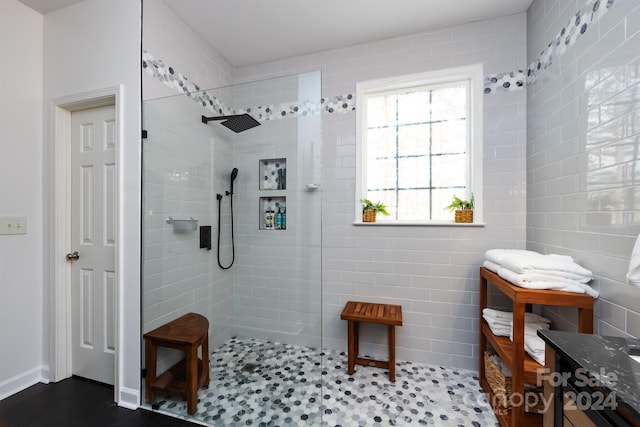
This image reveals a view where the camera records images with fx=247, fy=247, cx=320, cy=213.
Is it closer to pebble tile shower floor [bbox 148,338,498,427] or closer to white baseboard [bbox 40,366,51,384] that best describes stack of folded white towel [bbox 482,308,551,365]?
pebble tile shower floor [bbox 148,338,498,427]

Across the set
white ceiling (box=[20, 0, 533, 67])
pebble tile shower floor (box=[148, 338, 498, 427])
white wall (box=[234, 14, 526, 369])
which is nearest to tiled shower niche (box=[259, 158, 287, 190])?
white wall (box=[234, 14, 526, 369])

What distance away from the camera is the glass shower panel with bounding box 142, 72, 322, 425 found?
1.54 metres

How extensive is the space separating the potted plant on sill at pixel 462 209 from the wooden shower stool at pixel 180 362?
6.64 feet

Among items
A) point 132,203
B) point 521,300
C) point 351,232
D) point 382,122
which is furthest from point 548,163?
point 132,203

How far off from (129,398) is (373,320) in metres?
1.70

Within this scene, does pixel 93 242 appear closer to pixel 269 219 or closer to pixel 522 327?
pixel 269 219

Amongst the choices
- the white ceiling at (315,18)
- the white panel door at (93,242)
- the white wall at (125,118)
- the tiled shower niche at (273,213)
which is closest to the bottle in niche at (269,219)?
the tiled shower niche at (273,213)

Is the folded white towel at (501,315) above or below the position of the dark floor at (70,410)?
above

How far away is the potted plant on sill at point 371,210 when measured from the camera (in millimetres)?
2139

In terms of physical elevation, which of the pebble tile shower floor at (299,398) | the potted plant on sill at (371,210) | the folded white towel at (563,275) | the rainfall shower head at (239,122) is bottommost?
the pebble tile shower floor at (299,398)

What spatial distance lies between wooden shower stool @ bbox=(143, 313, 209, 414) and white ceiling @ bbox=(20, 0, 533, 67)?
225 centimetres

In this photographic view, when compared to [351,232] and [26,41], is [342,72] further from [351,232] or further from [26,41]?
[26,41]

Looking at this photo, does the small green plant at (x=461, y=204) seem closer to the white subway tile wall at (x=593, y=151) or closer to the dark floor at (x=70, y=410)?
the white subway tile wall at (x=593, y=151)

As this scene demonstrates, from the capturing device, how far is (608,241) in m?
1.13
